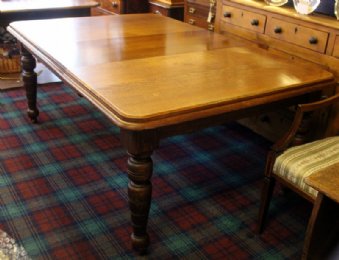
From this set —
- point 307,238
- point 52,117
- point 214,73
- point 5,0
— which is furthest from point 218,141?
point 5,0

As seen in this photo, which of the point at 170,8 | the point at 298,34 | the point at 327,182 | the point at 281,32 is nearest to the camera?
the point at 327,182

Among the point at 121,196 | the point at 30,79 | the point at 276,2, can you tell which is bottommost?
the point at 121,196

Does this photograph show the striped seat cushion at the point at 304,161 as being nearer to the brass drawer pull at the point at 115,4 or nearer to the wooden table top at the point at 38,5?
the wooden table top at the point at 38,5

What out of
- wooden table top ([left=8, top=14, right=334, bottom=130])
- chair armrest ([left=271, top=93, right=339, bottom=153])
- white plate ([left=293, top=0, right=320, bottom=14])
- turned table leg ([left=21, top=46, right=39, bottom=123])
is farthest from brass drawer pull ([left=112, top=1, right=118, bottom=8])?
chair armrest ([left=271, top=93, right=339, bottom=153])

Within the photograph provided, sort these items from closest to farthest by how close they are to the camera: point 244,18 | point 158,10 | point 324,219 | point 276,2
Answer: point 324,219, point 276,2, point 244,18, point 158,10

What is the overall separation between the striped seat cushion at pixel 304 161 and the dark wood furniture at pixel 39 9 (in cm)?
226

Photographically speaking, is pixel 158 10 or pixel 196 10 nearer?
pixel 196 10

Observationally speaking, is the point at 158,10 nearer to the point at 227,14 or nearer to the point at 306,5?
the point at 227,14

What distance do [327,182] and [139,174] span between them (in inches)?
26.9

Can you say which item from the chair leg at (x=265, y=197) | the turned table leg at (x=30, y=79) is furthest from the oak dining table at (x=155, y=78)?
the chair leg at (x=265, y=197)

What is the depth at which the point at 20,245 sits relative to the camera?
1.82 metres

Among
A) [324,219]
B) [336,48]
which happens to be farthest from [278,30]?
[324,219]

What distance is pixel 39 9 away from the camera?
10.2 feet

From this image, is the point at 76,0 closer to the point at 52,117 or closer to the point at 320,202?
the point at 52,117
